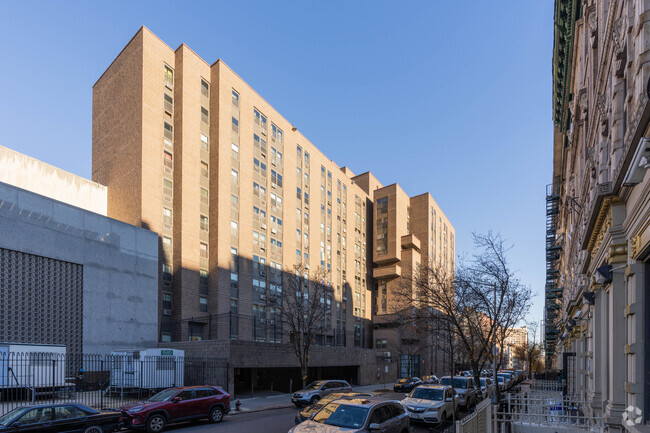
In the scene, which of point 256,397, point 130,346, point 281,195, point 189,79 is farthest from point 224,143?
point 256,397

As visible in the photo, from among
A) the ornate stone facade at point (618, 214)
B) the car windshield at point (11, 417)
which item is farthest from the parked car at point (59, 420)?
the ornate stone facade at point (618, 214)

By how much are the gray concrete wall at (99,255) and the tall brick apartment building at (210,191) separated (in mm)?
2257

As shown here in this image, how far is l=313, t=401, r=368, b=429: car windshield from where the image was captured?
11.3 m

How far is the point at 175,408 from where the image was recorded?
1745cm

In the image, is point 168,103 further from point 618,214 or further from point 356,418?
point 618,214

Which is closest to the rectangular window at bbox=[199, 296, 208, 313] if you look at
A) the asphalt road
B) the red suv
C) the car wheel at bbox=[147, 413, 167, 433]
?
the asphalt road

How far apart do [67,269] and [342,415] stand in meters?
25.8

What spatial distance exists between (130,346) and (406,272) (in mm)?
46644

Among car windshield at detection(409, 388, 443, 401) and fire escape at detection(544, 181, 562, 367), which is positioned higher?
fire escape at detection(544, 181, 562, 367)

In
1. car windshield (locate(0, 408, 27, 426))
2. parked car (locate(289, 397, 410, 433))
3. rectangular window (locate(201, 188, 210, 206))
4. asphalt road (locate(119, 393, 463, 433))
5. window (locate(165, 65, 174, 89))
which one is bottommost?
asphalt road (locate(119, 393, 463, 433))

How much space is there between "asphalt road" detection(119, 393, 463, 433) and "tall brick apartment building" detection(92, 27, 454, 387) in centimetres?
837

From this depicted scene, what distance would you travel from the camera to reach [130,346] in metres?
33.0

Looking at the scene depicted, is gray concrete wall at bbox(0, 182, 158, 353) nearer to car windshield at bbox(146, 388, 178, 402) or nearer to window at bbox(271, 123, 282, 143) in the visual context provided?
car windshield at bbox(146, 388, 178, 402)

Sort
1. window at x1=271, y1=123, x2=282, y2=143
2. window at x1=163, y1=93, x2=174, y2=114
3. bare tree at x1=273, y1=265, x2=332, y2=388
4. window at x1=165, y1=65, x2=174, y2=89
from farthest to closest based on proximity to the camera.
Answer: window at x1=271, y1=123, x2=282, y2=143
window at x1=165, y1=65, x2=174, y2=89
window at x1=163, y1=93, x2=174, y2=114
bare tree at x1=273, y1=265, x2=332, y2=388
